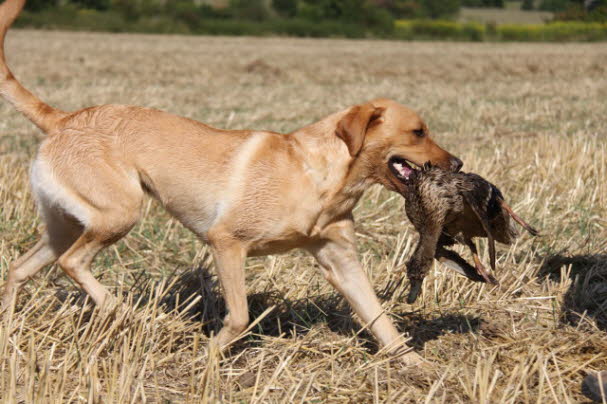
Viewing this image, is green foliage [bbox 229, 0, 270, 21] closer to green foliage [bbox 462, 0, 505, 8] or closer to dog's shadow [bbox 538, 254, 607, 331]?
green foliage [bbox 462, 0, 505, 8]

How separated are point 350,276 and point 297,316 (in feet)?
1.58

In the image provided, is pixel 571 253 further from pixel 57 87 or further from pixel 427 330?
pixel 57 87

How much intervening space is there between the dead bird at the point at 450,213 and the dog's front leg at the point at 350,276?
0.29 m

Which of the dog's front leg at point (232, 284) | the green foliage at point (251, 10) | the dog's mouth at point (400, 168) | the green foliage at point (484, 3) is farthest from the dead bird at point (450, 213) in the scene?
the green foliage at point (484, 3)

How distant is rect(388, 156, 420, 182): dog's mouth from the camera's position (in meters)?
4.18

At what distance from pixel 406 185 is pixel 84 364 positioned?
6.30 ft

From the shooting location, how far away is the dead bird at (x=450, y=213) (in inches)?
154

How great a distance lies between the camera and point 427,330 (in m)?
4.44

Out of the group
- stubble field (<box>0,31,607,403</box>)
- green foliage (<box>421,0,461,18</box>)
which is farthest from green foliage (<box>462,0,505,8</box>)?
stubble field (<box>0,31,607,403</box>)

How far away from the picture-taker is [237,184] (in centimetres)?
416

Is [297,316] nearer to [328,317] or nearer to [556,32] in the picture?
[328,317]

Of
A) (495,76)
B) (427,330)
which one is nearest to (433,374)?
(427,330)

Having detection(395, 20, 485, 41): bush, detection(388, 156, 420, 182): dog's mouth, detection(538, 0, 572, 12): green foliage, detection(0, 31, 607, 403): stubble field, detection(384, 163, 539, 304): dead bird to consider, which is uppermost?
detection(388, 156, 420, 182): dog's mouth

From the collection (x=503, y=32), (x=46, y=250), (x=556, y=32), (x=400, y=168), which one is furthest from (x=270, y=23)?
(x=400, y=168)
